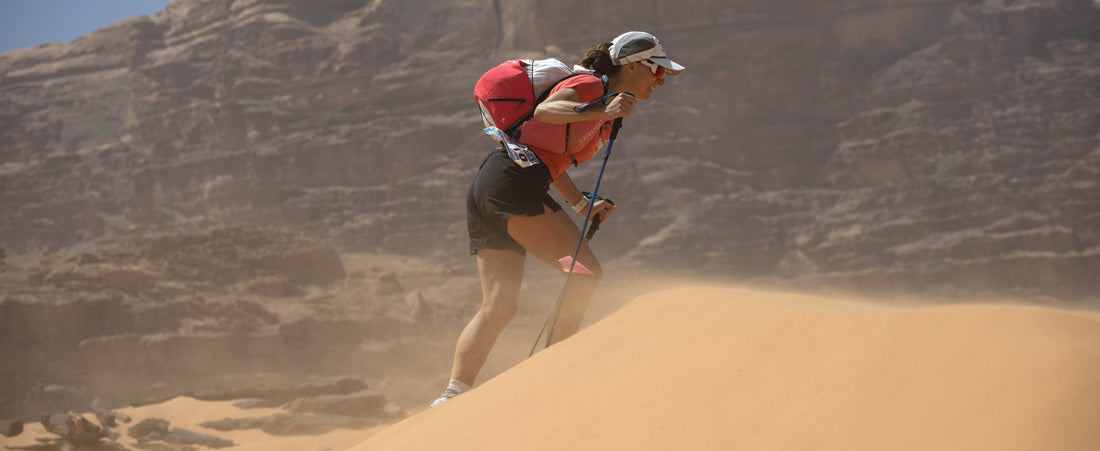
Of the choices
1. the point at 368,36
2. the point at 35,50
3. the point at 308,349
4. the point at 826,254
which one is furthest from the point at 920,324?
the point at 35,50

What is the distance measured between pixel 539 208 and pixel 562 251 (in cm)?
17

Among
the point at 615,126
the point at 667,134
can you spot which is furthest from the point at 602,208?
the point at 667,134

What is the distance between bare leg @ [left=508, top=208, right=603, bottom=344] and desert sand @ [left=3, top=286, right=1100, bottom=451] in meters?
0.52

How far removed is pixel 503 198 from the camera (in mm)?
3240

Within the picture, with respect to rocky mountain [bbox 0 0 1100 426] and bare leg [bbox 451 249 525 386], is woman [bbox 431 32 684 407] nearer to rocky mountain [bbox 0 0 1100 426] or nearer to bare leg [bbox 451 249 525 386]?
bare leg [bbox 451 249 525 386]

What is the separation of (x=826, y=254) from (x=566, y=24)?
15.8m

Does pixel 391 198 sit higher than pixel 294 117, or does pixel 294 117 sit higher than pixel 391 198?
pixel 294 117

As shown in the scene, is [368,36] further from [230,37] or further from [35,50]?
[35,50]

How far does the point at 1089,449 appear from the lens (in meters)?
1.50

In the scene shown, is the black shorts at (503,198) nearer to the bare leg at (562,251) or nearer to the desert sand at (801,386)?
the bare leg at (562,251)

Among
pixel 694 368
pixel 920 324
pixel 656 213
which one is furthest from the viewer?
pixel 656 213

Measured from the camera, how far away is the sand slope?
1.64 m

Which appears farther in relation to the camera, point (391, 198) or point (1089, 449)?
point (391, 198)

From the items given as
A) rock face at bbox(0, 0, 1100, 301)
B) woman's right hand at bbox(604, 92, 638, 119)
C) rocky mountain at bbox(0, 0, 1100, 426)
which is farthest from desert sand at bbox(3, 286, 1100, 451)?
rock face at bbox(0, 0, 1100, 301)
